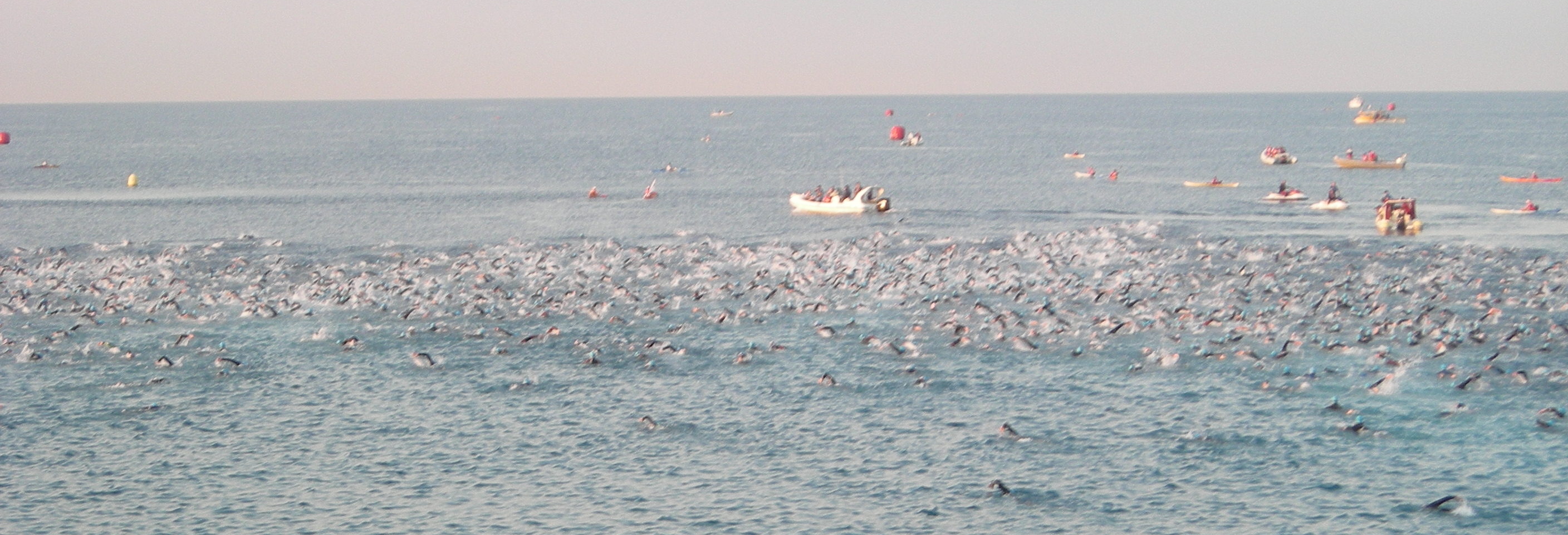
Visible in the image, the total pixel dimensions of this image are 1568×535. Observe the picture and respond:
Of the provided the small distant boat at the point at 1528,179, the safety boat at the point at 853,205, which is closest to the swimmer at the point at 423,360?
the safety boat at the point at 853,205

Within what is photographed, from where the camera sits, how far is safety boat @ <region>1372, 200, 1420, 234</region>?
233ft

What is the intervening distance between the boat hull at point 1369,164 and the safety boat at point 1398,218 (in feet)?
174

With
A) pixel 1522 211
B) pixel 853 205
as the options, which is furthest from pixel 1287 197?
pixel 853 205

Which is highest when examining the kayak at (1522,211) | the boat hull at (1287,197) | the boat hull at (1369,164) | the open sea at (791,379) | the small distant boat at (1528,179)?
the boat hull at (1369,164)

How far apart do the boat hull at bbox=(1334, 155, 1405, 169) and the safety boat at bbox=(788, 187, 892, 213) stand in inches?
2150

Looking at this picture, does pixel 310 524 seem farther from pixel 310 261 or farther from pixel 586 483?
pixel 310 261

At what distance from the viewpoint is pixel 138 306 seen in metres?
51.0

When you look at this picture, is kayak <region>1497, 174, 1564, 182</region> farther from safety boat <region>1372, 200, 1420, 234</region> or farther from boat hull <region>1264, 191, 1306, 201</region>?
safety boat <region>1372, 200, 1420, 234</region>

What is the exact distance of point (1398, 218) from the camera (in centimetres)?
7119

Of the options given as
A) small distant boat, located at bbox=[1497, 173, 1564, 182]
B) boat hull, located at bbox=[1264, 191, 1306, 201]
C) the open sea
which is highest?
small distant boat, located at bbox=[1497, 173, 1564, 182]

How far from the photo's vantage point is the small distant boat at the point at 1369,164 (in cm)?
12188

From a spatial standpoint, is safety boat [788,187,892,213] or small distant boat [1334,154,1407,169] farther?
small distant boat [1334,154,1407,169]

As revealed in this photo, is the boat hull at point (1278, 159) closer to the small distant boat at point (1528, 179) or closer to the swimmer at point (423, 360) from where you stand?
the small distant boat at point (1528, 179)

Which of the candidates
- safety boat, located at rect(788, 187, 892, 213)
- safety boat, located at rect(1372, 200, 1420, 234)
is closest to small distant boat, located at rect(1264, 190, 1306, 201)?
safety boat, located at rect(1372, 200, 1420, 234)
